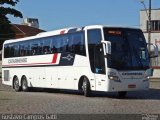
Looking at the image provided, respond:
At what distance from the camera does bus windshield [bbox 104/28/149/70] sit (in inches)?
934

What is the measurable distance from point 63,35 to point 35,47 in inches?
150

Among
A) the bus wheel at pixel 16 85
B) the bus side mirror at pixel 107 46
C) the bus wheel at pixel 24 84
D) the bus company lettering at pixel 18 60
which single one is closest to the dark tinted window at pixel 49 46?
the bus company lettering at pixel 18 60

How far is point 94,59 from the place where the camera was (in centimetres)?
2456

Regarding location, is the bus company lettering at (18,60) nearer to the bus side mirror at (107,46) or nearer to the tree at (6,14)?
the bus side mirror at (107,46)

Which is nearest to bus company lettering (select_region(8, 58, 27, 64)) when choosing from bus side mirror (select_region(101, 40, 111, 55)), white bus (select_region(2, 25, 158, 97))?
white bus (select_region(2, 25, 158, 97))

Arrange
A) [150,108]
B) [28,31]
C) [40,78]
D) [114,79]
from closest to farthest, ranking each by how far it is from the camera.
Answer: [150,108] < [114,79] < [40,78] < [28,31]

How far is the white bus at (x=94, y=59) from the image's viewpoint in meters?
23.7

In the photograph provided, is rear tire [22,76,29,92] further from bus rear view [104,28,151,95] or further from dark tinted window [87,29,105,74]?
bus rear view [104,28,151,95]

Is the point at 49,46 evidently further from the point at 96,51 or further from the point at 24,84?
the point at 96,51

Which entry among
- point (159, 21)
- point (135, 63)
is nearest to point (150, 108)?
point (135, 63)

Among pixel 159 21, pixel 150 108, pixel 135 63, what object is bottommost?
pixel 150 108

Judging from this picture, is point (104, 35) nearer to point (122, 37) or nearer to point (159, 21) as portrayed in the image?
point (122, 37)

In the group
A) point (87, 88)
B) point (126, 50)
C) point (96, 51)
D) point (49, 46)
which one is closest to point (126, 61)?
point (126, 50)

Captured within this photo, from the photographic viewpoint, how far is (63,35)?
90.8ft
